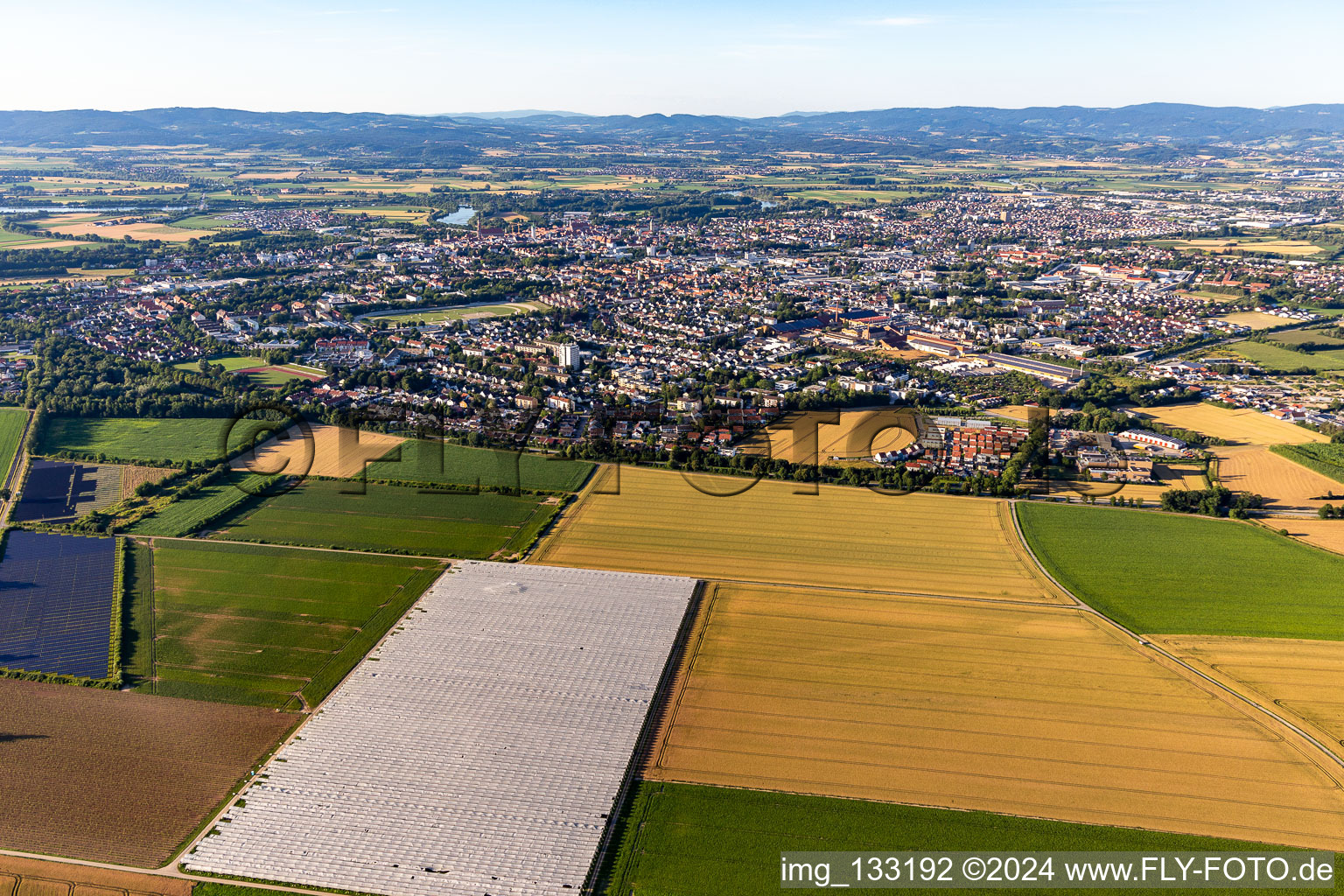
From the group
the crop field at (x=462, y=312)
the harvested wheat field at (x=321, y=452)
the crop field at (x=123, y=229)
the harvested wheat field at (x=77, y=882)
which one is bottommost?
the harvested wheat field at (x=77, y=882)

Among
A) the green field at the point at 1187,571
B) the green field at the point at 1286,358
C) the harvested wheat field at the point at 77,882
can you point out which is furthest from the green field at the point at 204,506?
the green field at the point at 1286,358

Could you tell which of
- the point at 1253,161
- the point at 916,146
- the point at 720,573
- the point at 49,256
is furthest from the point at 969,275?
the point at 916,146

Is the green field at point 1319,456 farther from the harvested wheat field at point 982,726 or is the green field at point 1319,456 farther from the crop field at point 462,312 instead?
the crop field at point 462,312

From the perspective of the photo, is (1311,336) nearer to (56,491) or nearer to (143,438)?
(143,438)

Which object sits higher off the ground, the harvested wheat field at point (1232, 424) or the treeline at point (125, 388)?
the treeline at point (125, 388)

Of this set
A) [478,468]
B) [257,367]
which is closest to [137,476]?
[478,468]

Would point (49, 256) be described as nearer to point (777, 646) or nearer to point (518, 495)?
point (518, 495)

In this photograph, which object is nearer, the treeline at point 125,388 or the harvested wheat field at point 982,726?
the harvested wheat field at point 982,726
